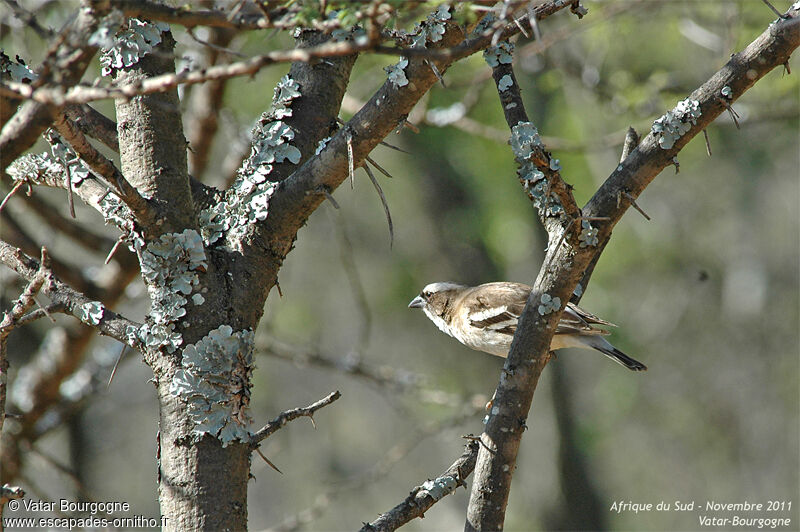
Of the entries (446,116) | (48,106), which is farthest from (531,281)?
(48,106)

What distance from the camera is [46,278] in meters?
2.24

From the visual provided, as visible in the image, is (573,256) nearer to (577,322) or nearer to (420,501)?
(420,501)

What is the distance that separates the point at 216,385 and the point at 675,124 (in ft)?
5.41

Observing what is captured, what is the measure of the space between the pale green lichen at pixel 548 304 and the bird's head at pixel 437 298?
140 inches

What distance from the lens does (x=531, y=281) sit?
415 inches

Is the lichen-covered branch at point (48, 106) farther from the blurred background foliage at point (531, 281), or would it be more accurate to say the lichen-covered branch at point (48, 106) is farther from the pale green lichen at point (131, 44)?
the blurred background foliage at point (531, 281)

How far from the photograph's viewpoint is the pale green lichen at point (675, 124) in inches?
91.3

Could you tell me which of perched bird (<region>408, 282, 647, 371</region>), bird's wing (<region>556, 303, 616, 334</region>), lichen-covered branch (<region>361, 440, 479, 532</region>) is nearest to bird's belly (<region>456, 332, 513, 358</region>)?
perched bird (<region>408, 282, 647, 371</region>)

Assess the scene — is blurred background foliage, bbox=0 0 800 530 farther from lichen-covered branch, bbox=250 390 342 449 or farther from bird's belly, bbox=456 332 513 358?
lichen-covered branch, bbox=250 390 342 449

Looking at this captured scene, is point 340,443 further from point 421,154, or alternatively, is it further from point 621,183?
point 621,183

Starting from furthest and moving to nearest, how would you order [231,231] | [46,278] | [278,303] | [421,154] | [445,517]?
1. [278,303]
2. [445,517]
3. [421,154]
4. [231,231]
5. [46,278]

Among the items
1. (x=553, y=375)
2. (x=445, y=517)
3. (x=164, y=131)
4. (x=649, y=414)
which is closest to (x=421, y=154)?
(x=553, y=375)

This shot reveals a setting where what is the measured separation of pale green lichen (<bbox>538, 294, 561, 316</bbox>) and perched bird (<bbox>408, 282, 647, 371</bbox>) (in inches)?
92.0

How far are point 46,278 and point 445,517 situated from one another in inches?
387
